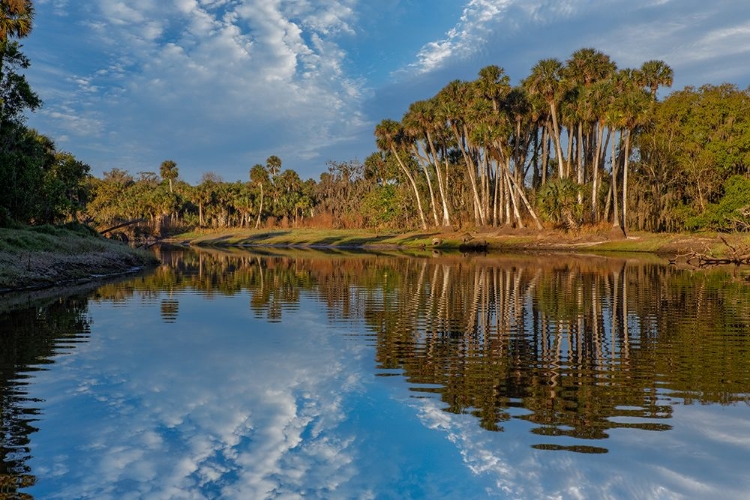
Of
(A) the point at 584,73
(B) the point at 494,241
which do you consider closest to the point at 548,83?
(A) the point at 584,73

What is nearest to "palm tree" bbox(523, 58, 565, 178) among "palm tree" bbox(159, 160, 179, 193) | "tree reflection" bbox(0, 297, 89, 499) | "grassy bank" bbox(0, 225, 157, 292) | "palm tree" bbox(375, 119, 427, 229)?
"palm tree" bbox(375, 119, 427, 229)

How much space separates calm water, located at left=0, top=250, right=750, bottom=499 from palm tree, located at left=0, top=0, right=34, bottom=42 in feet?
85.1

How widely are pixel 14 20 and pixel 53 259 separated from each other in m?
16.9

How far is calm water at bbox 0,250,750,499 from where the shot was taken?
7926 millimetres

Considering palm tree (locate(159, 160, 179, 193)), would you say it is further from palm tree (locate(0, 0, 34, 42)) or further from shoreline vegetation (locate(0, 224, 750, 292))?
palm tree (locate(0, 0, 34, 42))

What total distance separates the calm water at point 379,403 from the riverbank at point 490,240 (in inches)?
1695

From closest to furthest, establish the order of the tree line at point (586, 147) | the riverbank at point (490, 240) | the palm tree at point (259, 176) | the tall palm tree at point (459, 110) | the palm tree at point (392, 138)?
the riverbank at point (490, 240) → the tree line at point (586, 147) → the tall palm tree at point (459, 110) → the palm tree at point (392, 138) → the palm tree at point (259, 176)

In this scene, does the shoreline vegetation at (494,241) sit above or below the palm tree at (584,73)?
below

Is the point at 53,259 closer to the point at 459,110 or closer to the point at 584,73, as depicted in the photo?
the point at 459,110

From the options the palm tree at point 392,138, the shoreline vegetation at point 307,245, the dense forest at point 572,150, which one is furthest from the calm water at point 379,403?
the palm tree at point 392,138

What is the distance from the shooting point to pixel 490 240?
83.6 meters

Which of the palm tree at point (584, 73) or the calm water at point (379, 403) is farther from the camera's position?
the palm tree at point (584, 73)

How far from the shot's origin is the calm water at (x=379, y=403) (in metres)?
7.93

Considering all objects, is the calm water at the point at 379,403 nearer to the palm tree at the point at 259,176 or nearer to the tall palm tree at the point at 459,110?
the tall palm tree at the point at 459,110
